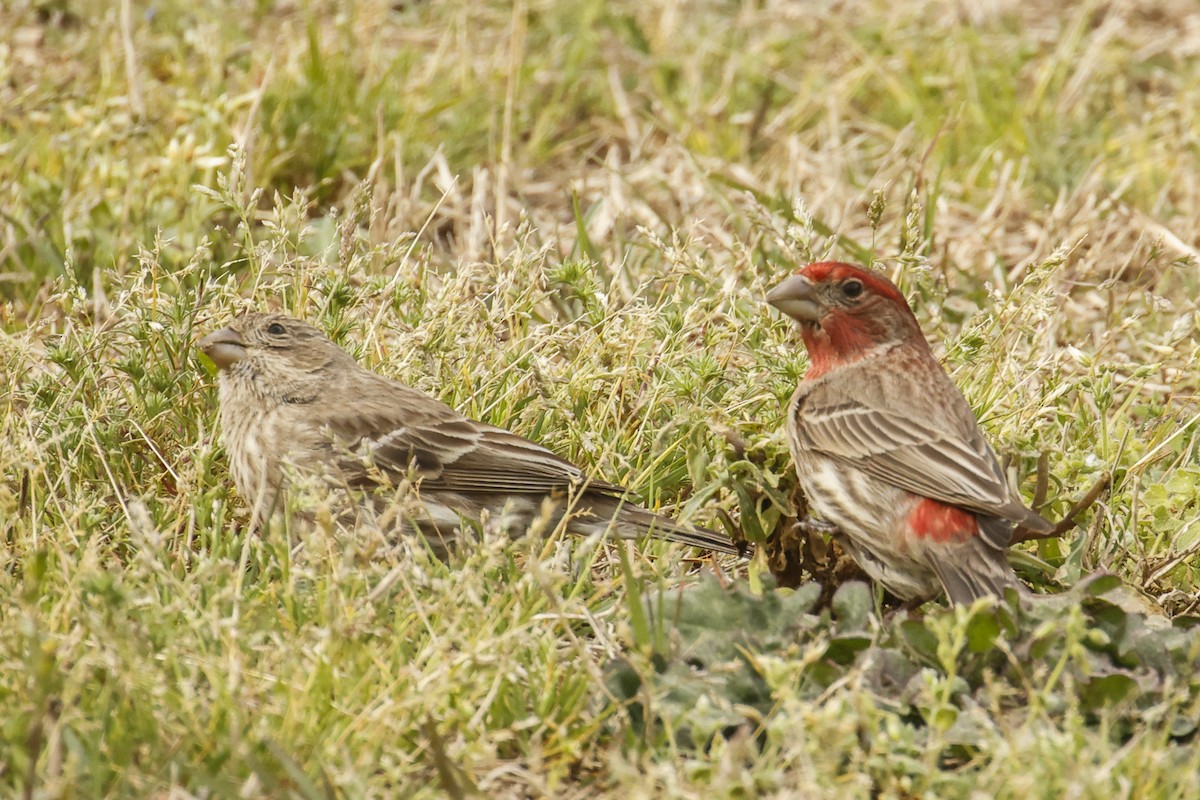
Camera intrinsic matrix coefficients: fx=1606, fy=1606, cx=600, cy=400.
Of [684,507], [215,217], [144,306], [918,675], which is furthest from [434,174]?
[918,675]

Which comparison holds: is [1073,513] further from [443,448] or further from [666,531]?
[443,448]

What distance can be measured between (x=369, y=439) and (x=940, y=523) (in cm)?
167

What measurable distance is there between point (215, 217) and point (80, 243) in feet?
1.94

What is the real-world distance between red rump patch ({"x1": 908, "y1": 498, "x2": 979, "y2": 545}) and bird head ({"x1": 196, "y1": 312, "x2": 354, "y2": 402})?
1.83 meters

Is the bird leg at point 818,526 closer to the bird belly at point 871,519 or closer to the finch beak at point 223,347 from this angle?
the bird belly at point 871,519

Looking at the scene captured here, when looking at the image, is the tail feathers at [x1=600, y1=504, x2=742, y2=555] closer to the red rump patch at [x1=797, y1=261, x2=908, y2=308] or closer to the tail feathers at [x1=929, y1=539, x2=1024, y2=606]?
the tail feathers at [x1=929, y1=539, x2=1024, y2=606]

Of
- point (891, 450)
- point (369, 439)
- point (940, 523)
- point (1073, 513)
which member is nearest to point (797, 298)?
point (891, 450)

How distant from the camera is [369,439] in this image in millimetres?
4766

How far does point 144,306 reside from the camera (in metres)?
4.82

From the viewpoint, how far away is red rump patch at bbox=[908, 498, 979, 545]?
14.4ft

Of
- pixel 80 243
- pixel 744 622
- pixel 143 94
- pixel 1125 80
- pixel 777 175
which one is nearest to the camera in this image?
pixel 744 622

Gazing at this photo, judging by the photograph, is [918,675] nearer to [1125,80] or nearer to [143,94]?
[143,94]

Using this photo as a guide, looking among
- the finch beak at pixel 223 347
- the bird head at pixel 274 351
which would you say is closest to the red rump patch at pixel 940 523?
the bird head at pixel 274 351

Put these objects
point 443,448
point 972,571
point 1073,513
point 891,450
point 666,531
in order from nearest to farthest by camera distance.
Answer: point 972,571 → point 1073,513 → point 666,531 → point 891,450 → point 443,448
